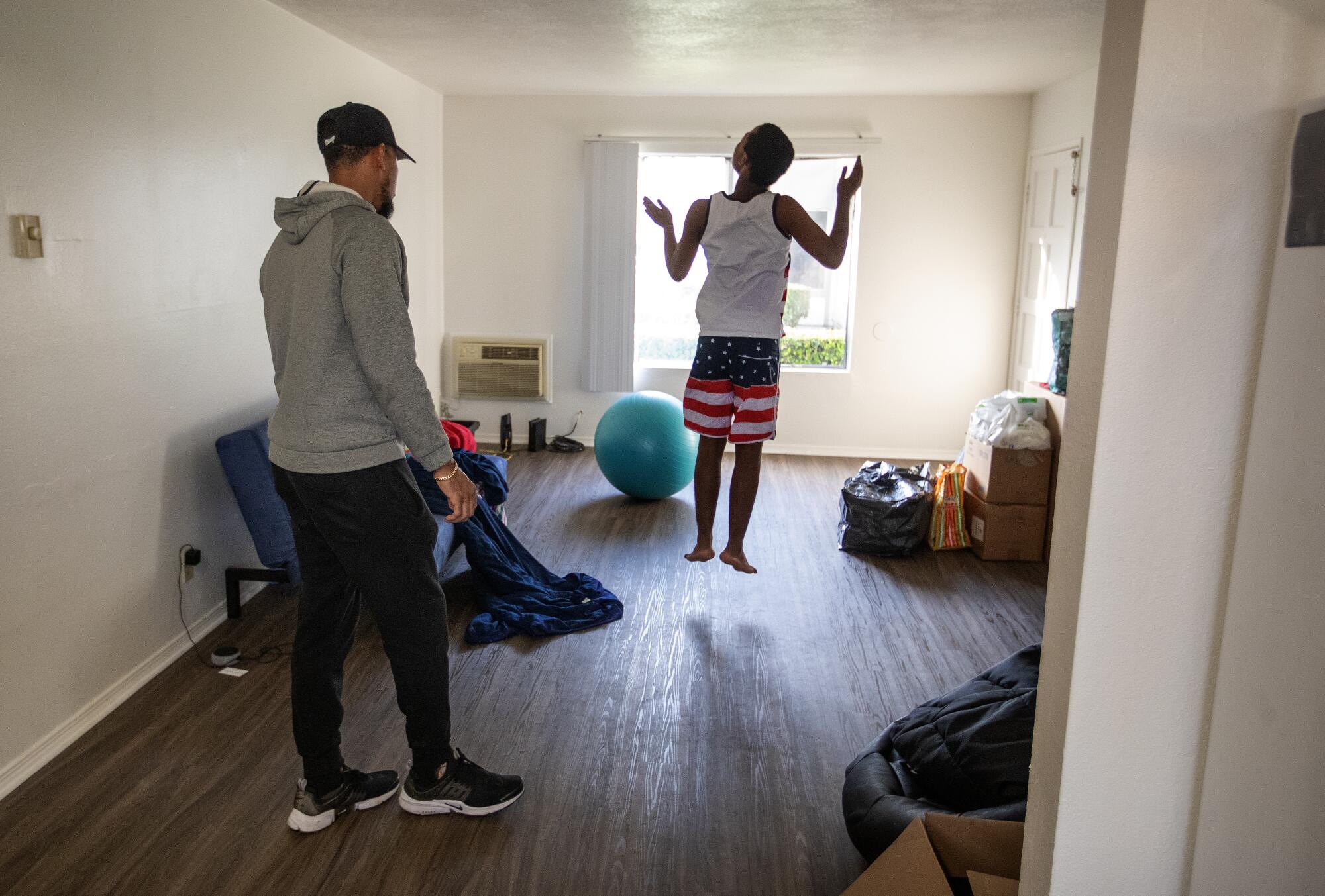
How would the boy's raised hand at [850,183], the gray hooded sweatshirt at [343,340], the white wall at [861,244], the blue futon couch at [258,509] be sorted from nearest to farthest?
1. the gray hooded sweatshirt at [343,340]
2. the boy's raised hand at [850,183]
3. the blue futon couch at [258,509]
4. the white wall at [861,244]

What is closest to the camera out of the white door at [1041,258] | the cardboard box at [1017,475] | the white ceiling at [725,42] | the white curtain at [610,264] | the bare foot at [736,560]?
the bare foot at [736,560]

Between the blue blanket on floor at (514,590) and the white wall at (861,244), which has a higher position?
the white wall at (861,244)

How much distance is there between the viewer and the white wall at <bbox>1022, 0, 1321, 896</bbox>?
119 centimetres

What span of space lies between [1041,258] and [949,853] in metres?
4.58

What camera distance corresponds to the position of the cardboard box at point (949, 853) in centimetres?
164

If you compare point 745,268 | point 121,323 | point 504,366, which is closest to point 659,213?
point 745,268

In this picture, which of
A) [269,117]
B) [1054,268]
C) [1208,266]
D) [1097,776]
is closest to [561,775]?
[1097,776]

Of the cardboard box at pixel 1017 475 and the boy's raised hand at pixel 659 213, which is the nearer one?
the boy's raised hand at pixel 659 213

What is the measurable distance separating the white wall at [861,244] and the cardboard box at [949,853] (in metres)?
Result: 4.75

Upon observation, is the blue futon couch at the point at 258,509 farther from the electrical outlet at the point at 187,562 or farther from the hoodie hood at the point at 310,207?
the hoodie hood at the point at 310,207

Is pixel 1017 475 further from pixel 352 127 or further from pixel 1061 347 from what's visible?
pixel 352 127

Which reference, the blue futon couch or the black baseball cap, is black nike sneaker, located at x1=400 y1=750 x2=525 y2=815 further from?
the black baseball cap

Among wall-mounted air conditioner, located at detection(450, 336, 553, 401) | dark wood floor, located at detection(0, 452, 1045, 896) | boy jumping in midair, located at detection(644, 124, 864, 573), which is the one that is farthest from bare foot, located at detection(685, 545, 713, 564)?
wall-mounted air conditioner, located at detection(450, 336, 553, 401)

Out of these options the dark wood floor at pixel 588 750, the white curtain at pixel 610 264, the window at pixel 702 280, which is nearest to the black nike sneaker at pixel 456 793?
the dark wood floor at pixel 588 750
